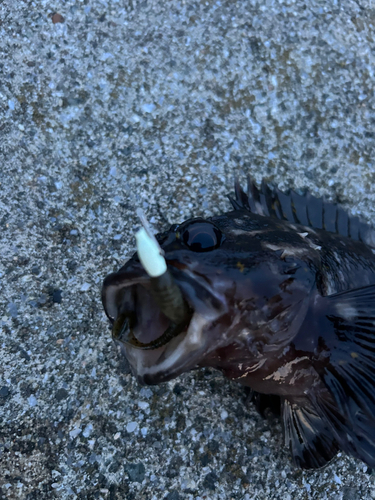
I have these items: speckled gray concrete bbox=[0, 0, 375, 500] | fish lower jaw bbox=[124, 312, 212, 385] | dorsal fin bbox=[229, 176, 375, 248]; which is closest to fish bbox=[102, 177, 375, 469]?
fish lower jaw bbox=[124, 312, 212, 385]

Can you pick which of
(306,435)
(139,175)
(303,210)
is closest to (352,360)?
(306,435)

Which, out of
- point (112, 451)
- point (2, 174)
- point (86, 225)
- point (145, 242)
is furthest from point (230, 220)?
point (2, 174)

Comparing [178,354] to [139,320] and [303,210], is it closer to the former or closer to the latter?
[139,320]

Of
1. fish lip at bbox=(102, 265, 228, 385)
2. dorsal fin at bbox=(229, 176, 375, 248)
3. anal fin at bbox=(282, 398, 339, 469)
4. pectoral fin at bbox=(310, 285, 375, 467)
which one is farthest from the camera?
dorsal fin at bbox=(229, 176, 375, 248)

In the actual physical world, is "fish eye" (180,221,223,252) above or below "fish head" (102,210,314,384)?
above

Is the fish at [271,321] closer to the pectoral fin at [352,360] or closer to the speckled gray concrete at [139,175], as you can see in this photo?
the pectoral fin at [352,360]

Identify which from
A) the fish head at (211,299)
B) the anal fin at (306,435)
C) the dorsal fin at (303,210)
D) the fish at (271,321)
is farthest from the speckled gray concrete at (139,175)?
the fish head at (211,299)

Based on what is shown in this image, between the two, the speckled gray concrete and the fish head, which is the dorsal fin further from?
the fish head

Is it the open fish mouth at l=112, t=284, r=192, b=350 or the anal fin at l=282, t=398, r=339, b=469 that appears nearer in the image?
the open fish mouth at l=112, t=284, r=192, b=350

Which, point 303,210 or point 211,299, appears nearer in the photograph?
point 211,299
